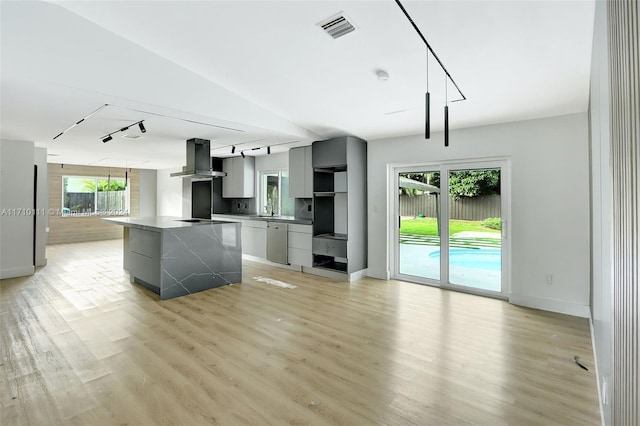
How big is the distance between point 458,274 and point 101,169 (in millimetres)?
10593

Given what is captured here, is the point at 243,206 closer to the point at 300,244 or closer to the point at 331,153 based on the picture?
the point at 300,244

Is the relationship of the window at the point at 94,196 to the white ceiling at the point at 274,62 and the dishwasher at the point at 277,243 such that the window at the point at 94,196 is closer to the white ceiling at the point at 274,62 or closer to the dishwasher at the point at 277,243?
the white ceiling at the point at 274,62

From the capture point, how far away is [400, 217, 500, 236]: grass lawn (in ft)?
15.3

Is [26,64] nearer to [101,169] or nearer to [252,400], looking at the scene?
[252,400]

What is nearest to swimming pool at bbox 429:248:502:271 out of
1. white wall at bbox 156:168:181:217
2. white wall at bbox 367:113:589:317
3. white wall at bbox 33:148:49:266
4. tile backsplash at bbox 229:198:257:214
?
white wall at bbox 367:113:589:317

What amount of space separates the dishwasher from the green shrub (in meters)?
3.48

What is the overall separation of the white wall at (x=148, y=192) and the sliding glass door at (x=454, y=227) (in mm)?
9032

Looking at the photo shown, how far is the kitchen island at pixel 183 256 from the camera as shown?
14.2 feet

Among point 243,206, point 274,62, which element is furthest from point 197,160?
point 243,206

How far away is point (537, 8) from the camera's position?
7.24 feet

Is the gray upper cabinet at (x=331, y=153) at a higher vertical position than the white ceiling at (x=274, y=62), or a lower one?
lower

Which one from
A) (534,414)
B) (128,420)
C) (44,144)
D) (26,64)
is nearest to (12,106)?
(26,64)

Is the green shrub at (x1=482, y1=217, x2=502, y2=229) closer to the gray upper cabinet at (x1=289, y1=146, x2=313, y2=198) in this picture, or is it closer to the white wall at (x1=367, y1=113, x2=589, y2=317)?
the white wall at (x1=367, y1=113, x2=589, y2=317)

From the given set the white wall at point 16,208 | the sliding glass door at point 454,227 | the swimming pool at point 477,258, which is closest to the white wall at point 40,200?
the white wall at point 16,208
